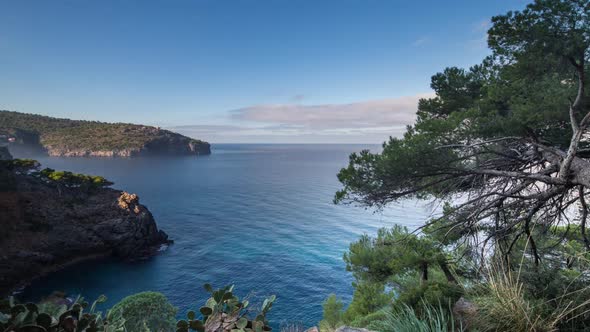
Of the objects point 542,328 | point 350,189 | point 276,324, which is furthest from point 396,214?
point 542,328

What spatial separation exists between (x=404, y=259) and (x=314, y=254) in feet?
72.3

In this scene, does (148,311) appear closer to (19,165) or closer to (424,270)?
(424,270)

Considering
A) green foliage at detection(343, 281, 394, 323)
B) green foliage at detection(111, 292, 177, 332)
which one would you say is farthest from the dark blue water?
green foliage at detection(111, 292, 177, 332)

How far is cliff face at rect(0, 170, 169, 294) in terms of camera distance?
2634 centimetres

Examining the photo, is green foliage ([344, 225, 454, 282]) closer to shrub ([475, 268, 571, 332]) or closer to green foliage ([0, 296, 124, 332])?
shrub ([475, 268, 571, 332])

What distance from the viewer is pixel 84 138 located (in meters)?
136

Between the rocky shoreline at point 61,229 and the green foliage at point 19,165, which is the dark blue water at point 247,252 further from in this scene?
the green foliage at point 19,165

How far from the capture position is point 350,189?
791 centimetres

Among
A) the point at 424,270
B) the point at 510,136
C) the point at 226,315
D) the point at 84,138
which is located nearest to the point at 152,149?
the point at 84,138

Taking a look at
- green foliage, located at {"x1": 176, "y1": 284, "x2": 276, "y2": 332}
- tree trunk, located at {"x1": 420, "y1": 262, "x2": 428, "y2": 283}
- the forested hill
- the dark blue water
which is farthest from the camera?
the forested hill

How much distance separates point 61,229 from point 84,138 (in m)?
131

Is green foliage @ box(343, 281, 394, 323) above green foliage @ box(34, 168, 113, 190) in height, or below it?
below

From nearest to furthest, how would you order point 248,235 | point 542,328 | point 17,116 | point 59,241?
1. point 542,328
2. point 59,241
3. point 248,235
4. point 17,116

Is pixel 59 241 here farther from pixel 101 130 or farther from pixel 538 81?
pixel 101 130
